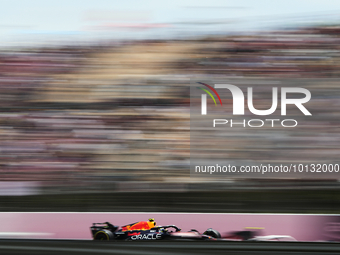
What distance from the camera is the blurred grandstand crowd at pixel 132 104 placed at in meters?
3.38

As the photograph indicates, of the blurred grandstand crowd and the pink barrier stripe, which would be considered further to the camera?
the blurred grandstand crowd

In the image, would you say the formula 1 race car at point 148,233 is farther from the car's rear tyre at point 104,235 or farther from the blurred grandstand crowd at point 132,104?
the blurred grandstand crowd at point 132,104

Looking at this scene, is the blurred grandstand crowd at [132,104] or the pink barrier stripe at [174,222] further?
the blurred grandstand crowd at [132,104]

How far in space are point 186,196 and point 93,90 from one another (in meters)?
1.30

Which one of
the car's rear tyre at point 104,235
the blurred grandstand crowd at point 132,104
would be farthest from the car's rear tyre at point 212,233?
the car's rear tyre at point 104,235

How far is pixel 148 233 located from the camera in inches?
129

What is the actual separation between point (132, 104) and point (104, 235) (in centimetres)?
118

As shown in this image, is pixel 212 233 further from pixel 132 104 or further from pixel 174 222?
pixel 132 104

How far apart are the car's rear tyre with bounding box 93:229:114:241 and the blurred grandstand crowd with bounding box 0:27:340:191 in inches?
15.5

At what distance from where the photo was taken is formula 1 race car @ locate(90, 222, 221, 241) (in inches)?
128

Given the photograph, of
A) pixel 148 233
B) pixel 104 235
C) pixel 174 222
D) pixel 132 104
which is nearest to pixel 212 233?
pixel 174 222

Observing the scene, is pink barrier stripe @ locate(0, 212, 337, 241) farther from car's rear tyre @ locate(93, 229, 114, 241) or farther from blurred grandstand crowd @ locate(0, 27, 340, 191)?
blurred grandstand crowd @ locate(0, 27, 340, 191)

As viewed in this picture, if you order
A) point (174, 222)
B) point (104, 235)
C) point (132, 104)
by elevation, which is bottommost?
point (104, 235)

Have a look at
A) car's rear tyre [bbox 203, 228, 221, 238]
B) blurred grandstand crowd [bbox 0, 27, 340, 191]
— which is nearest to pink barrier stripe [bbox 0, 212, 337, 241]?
car's rear tyre [bbox 203, 228, 221, 238]
